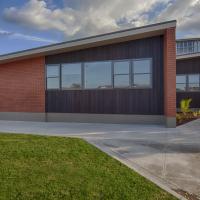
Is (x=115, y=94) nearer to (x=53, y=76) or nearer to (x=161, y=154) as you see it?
(x=53, y=76)

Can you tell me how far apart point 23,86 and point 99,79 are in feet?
15.9

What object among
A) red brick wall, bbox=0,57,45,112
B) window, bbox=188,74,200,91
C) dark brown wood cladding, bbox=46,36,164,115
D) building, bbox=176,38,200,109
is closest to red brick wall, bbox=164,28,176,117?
dark brown wood cladding, bbox=46,36,164,115

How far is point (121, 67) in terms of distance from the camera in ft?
37.1

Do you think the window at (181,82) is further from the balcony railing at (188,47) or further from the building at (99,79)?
the balcony railing at (188,47)

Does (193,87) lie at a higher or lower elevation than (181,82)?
lower

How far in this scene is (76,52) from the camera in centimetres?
1211

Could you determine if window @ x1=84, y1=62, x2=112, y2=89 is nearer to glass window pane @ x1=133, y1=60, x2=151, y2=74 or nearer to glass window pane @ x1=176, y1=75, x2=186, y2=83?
glass window pane @ x1=133, y1=60, x2=151, y2=74

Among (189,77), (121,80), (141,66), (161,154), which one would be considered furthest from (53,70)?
(189,77)

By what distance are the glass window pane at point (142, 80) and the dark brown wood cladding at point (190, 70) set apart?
7.06 meters

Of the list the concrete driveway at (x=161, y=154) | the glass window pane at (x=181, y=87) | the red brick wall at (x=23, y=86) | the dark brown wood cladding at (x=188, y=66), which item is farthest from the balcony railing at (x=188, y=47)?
the concrete driveway at (x=161, y=154)

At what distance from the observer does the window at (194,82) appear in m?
16.6

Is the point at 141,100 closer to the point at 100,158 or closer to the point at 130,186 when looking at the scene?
the point at 100,158

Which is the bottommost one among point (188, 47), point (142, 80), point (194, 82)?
point (142, 80)

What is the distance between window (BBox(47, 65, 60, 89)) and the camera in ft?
41.5
